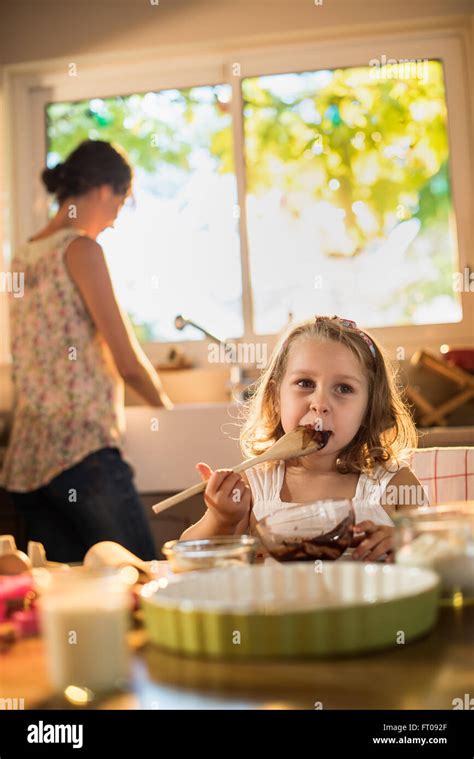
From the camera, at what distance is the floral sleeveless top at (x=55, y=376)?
1914 millimetres

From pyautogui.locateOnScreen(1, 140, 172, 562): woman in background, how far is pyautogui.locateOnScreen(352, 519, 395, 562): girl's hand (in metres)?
1.09

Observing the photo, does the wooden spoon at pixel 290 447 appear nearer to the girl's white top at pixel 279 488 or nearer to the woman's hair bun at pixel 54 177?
the girl's white top at pixel 279 488

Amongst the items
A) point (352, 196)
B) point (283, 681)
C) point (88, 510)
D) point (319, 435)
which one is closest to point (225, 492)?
point (319, 435)

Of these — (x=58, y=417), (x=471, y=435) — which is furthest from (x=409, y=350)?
(x=58, y=417)


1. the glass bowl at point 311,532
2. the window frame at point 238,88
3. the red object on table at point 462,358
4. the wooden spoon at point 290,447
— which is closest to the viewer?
the glass bowl at point 311,532

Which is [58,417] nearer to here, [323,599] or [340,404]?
[340,404]

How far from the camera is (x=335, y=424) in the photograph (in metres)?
1.33

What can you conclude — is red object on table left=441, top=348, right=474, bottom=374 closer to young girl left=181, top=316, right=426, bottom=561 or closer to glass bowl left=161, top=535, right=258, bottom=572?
young girl left=181, top=316, right=426, bottom=561

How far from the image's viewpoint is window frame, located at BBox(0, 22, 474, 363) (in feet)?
9.29

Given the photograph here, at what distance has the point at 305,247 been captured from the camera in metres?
2.91

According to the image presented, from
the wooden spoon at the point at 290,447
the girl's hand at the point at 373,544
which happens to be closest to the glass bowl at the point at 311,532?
the girl's hand at the point at 373,544

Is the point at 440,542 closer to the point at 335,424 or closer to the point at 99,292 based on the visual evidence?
the point at 335,424

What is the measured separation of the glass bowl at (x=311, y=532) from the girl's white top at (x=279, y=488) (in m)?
0.50

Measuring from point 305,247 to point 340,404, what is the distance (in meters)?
1.64
